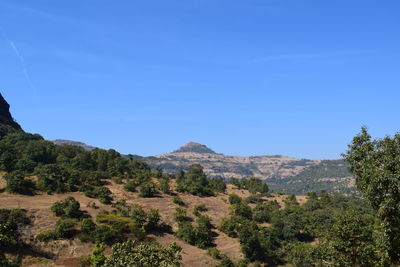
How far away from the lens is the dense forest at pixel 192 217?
2344cm

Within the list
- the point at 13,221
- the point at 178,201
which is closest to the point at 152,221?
the point at 178,201

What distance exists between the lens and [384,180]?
2189cm

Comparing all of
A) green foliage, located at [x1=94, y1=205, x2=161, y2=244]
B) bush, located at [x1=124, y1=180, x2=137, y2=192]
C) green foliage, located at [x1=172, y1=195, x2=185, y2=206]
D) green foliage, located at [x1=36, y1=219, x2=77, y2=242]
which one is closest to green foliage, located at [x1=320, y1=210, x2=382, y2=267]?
green foliage, located at [x1=94, y1=205, x2=161, y2=244]

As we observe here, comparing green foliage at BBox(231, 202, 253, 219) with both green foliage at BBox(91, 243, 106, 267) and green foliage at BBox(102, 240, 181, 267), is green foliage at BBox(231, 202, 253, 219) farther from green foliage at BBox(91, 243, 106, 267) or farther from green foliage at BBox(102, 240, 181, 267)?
green foliage at BBox(102, 240, 181, 267)

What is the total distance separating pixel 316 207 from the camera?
98500 mm

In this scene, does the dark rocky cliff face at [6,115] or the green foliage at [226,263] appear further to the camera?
the dark rocky cliff face at [6,115]

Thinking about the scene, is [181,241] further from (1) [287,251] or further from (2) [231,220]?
(1) [287,251]

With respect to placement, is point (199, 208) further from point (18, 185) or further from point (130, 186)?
point (18, 185)

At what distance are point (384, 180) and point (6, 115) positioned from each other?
142013 mm

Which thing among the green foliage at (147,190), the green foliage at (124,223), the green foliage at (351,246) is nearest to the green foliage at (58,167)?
the green foliage at (147,190)

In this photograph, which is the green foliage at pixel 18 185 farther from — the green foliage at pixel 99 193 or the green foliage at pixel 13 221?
the green foliage at pixel 13 221

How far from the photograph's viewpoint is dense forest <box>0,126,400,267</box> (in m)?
23.4

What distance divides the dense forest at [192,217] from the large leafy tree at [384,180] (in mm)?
67

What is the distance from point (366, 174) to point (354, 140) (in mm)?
3469
